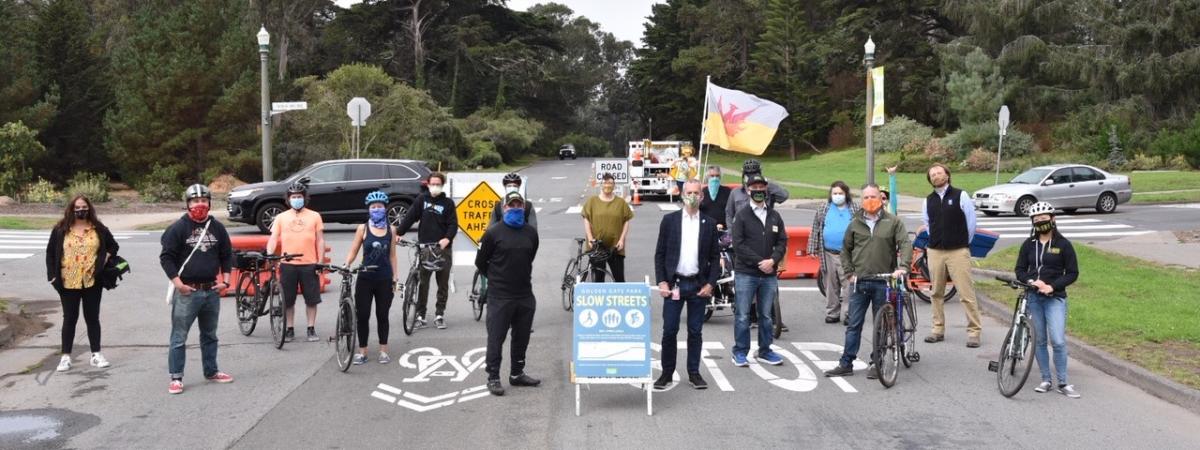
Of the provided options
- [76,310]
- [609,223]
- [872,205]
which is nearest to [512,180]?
[609,223]

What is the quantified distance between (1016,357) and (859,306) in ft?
4.36

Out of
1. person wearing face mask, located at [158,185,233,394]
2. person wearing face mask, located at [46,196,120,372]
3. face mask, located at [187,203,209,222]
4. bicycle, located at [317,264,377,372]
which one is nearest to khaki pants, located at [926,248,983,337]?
bicycle, located at [317,264,377,372]

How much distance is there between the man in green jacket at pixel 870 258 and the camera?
915 cm

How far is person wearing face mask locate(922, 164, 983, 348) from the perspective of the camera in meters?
10.6

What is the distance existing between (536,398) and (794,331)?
14.1ft

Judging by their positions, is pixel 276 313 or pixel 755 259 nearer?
pixel 755 259


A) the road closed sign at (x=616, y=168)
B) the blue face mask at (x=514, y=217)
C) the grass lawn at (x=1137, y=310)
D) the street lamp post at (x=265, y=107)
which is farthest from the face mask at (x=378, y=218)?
the road closed sign at (x=616, y=168)

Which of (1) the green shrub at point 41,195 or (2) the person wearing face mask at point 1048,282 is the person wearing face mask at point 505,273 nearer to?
(2) the person wearing face mask at point 1048,282

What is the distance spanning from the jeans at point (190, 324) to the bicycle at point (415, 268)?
8.28ft

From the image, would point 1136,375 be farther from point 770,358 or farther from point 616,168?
point 616,168

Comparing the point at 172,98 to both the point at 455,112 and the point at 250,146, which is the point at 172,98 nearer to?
the point at 250,146

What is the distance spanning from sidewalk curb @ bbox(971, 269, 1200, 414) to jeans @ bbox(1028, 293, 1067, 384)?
2.59 ft

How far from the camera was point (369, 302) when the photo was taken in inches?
392

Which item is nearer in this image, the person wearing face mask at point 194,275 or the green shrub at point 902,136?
the person wearing face mask at point 194,275
